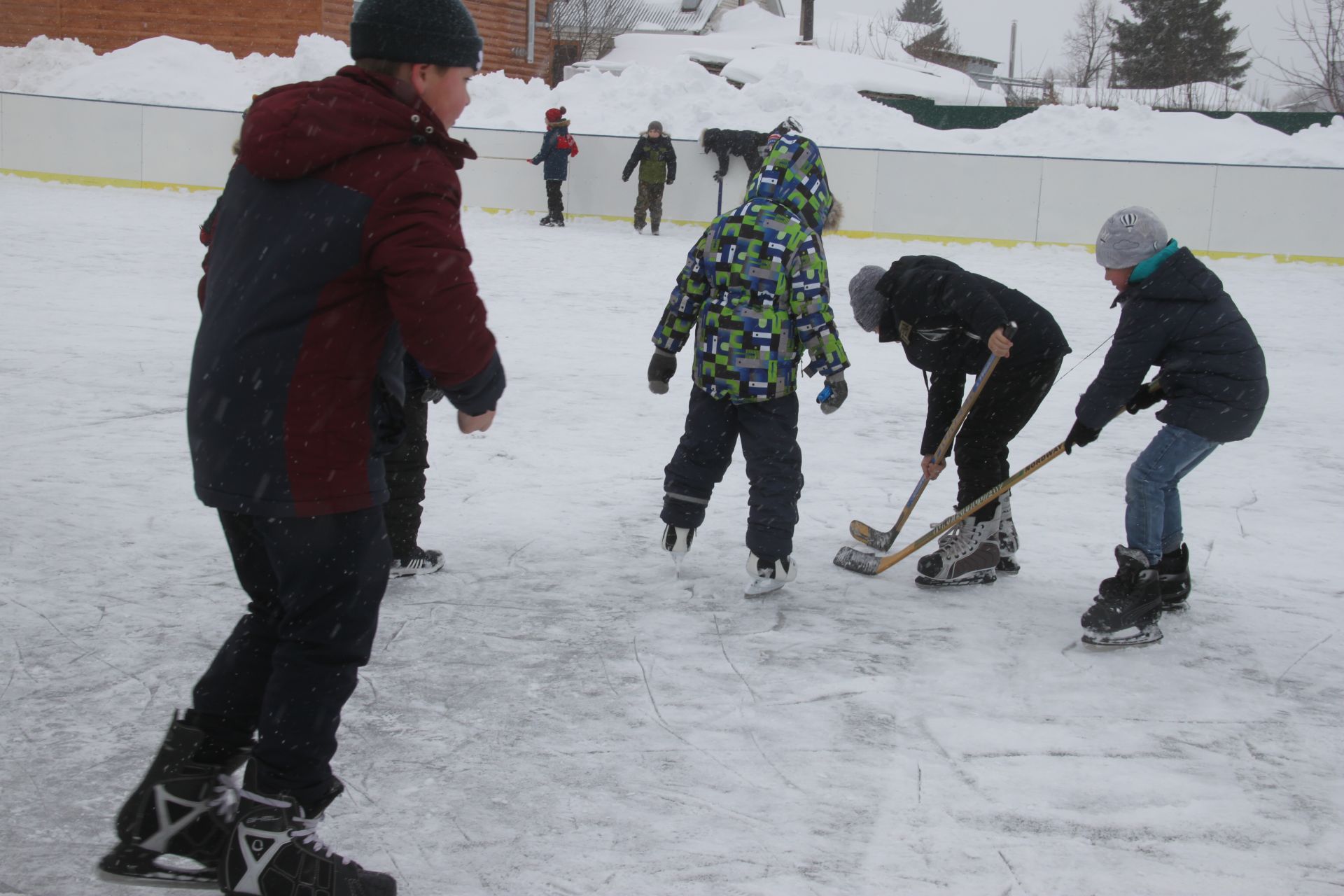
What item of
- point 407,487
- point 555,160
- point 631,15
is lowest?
point 407,487

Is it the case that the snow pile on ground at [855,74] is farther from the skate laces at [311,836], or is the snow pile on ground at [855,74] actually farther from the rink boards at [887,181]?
the skate laces at [311,836]

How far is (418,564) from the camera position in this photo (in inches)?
146

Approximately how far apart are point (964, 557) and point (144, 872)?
2.67m

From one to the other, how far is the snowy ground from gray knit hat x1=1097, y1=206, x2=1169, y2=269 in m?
1.09

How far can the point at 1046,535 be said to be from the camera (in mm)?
4473

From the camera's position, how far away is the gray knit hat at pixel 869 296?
3822 millimetres

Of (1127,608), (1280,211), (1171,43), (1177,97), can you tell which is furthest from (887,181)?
(1171,43)

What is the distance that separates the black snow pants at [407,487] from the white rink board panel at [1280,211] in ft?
41.8

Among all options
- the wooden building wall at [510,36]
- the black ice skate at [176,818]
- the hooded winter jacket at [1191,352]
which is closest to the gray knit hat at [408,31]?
the black ice skate at [176,818]

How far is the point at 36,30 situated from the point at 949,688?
79.1ft

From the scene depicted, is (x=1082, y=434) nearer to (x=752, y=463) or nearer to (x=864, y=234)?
(x=752, y=463)

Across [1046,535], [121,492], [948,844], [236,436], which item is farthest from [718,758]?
[121,492]

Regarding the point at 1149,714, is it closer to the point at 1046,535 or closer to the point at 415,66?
the point at 1046,535

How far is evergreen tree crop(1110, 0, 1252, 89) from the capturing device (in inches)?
1363
